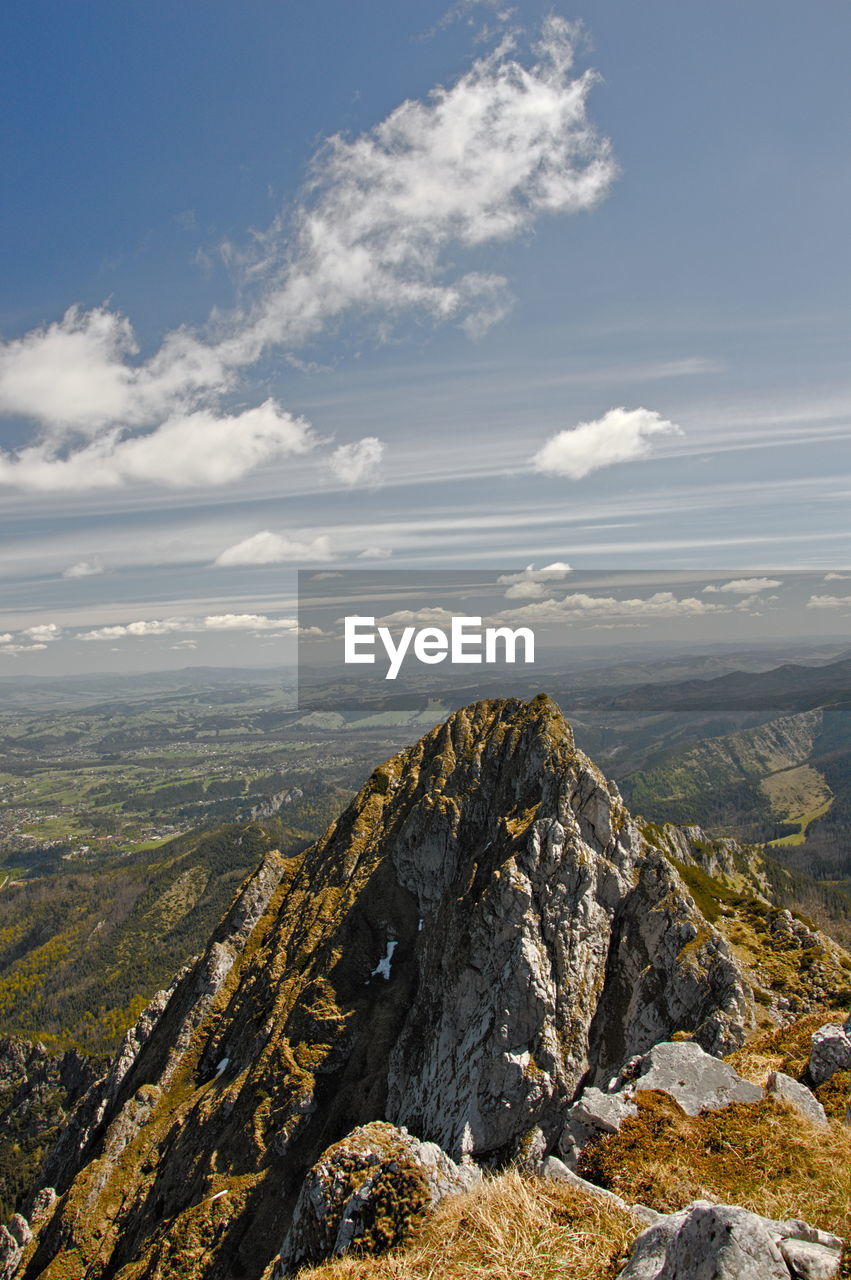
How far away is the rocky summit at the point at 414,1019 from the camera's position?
123ft

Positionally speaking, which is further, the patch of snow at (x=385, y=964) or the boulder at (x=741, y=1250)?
the patch of snow at (x=385, y=964)

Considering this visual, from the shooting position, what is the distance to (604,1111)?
19.2 metres

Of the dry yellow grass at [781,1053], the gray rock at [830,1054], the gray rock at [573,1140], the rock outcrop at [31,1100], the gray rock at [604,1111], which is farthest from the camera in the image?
the rock outcrop at [31,1100]

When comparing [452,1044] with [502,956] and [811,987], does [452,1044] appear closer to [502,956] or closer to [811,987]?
[502,956]

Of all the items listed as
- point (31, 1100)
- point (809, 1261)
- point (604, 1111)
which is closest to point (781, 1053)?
point (604, 1111)

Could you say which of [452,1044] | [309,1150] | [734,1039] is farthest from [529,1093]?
[309,1150]

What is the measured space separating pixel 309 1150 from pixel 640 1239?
48897 mm

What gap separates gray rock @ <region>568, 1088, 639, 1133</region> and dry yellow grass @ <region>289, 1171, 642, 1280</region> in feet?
14.1

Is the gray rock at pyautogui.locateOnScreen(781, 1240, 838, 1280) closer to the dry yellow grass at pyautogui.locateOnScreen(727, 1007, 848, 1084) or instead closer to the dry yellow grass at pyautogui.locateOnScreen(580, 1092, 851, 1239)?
the dry yellow grass at pyautogui.locateOnScreen(580, 1092, 851, 1239)

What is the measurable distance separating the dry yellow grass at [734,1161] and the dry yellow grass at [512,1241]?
2.35 m

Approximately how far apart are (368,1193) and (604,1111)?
8163 mm

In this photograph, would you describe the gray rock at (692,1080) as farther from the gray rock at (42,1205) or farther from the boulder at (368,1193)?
the gray rock at (42,1205)

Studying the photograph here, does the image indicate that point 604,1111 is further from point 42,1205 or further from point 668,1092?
point 42,1205

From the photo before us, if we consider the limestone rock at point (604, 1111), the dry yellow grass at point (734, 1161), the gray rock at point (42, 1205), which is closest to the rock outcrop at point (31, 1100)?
the gray rock at point (42, 1205)
